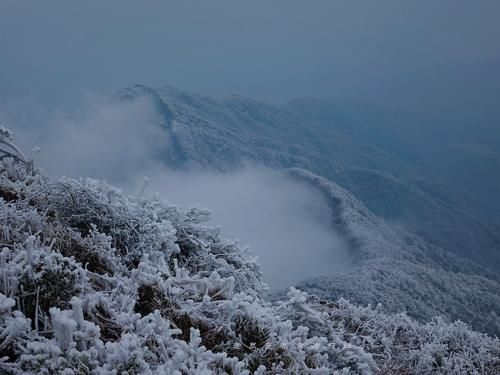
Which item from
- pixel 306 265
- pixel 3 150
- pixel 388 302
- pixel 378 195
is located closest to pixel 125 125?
pixel 378 195

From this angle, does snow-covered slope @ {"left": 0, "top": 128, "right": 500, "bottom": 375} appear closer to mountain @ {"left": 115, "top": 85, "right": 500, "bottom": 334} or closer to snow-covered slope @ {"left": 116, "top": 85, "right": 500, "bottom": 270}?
mountain @ {"left": 115, "top": 85, "right": 500, "bottom": 334}

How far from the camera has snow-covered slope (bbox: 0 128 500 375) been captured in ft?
5.81

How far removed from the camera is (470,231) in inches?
4382

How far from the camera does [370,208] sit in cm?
9975

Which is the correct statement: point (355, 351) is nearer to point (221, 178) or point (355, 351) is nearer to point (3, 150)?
point (3, 150)

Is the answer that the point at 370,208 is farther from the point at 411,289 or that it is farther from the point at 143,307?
the point at 143,307

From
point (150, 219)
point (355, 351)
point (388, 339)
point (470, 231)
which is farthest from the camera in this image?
point (470, 231)

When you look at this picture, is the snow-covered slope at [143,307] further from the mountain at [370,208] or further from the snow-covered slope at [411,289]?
the mountain at [370,208]

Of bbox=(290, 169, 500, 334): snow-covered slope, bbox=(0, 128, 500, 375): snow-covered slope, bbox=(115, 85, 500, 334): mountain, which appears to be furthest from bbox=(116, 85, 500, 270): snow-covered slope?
bbox=(0, 128, 500, 375): snow-covered slope

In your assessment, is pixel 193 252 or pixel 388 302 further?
pixel 388 302

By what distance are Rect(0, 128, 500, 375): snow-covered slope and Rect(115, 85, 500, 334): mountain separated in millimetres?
8752

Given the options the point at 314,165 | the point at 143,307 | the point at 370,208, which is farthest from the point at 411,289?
the point at 314,165

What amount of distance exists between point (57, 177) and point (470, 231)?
12310 centimetres

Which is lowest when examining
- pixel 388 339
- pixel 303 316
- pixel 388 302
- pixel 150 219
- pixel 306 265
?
pixel 306 265
